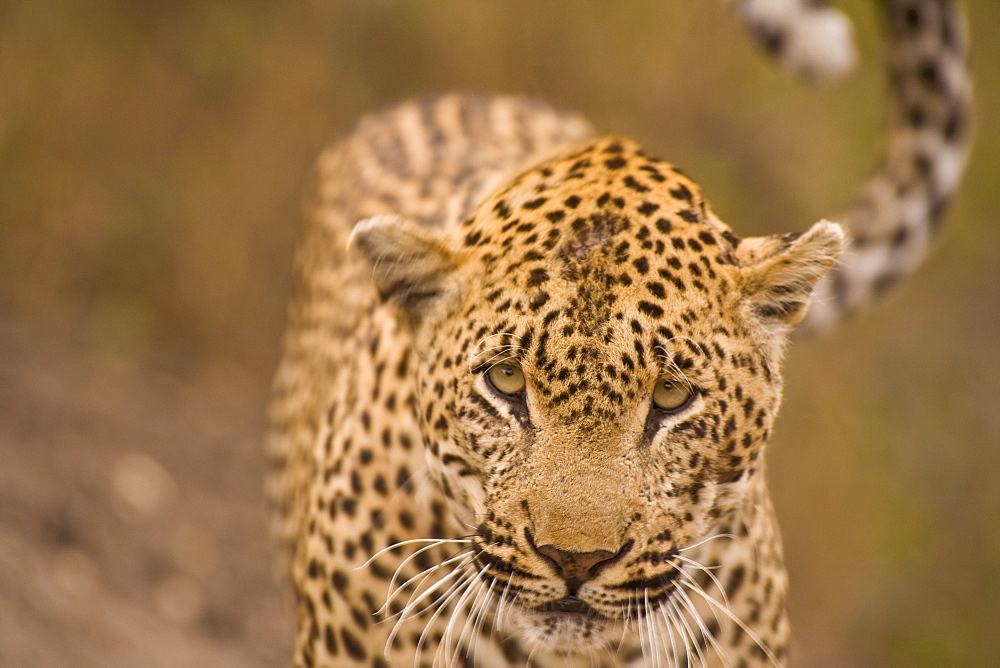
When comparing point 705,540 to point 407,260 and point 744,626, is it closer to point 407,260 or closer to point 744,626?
point 744,626

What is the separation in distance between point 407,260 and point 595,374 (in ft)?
1.92

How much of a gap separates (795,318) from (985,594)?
6.27 m

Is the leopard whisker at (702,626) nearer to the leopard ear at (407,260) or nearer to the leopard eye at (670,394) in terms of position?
the leopard eye at (670,394)

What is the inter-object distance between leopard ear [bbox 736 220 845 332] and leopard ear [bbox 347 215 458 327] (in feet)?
2.38

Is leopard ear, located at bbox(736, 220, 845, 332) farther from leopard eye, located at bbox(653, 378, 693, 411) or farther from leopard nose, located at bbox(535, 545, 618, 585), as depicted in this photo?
leopard nose, located at bbox(535, 545, 618, 585)

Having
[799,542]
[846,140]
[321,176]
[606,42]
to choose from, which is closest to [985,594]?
[799,542]

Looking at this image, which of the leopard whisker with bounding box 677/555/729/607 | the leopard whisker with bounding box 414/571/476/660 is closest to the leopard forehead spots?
the leopard whisker with bounding box 677/555/729/607

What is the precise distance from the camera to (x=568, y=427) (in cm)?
259

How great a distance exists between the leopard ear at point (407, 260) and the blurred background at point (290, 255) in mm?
4166

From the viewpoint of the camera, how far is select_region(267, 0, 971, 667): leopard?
2.58 metres

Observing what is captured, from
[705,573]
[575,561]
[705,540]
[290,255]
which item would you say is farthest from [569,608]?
[290,255]

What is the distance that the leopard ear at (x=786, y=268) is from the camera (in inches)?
107

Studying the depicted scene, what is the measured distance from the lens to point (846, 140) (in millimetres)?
7480

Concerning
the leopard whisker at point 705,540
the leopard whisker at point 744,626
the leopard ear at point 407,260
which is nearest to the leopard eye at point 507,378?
the leopard ear at point 407,260
